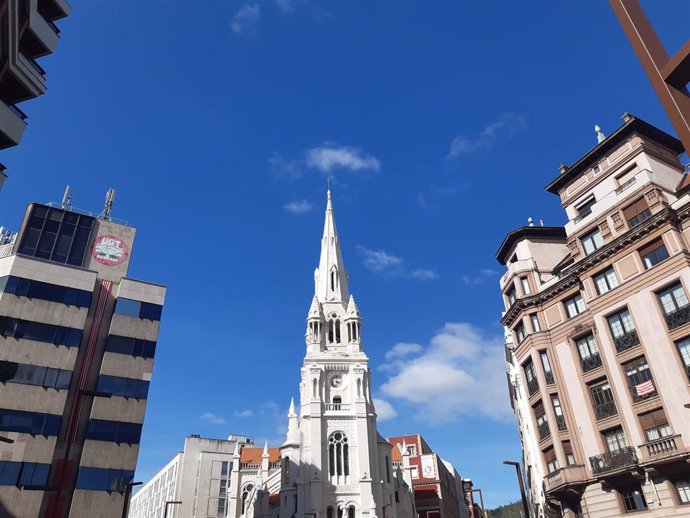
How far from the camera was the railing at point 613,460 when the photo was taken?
1099 inches

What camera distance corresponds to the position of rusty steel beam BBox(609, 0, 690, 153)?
530 cm

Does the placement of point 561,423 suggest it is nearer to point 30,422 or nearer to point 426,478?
point 30,422

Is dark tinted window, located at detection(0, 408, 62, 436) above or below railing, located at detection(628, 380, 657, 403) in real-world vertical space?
above

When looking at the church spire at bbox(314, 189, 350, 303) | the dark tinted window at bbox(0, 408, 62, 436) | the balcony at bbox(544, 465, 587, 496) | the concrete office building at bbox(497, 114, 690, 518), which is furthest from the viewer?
the church spire at bbox(314, 189, 350, 303)

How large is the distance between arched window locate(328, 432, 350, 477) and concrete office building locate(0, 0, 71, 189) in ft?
167

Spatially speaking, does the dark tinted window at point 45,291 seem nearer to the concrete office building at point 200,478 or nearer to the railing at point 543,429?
the railing at point 543,429

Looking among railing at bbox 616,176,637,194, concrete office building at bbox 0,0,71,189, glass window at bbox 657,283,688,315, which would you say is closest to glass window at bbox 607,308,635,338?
glass window at bbox 657,283,688,315

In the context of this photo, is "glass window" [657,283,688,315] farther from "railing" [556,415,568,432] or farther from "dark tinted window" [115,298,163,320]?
"dark tinted window" [115,298,163,320]

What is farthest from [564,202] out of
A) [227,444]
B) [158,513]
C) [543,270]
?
[158,513]

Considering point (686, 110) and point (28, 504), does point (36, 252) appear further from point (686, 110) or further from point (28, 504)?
point (686, 110)

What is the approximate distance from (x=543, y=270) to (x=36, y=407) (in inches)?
1602

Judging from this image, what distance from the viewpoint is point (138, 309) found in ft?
144

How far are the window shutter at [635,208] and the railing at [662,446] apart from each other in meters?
14.0

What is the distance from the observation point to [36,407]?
120ft
